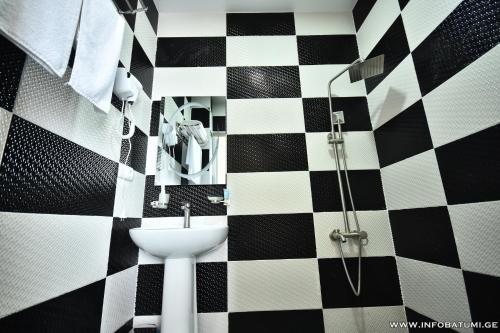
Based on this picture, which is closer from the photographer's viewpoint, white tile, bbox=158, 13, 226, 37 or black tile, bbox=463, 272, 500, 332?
black tile, bbox=463, 272, 500, 332

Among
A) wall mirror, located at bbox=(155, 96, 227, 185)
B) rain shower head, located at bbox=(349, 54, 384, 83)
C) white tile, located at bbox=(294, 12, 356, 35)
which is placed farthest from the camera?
white tile, located at bbox=(294, 12, 356, 35)

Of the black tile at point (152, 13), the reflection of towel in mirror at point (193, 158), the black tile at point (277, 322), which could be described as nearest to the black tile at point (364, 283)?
the black tile at point (277, 322)

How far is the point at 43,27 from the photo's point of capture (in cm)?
57

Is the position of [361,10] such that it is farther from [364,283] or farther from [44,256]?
[44,256]

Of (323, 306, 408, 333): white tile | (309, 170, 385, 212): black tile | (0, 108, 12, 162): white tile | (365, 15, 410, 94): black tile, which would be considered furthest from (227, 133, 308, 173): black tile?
(0, 108, 12, 162): white tile

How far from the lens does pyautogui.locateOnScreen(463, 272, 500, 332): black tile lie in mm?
765

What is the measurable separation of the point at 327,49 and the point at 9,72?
1.73 m

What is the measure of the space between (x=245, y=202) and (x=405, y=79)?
117 centimetres

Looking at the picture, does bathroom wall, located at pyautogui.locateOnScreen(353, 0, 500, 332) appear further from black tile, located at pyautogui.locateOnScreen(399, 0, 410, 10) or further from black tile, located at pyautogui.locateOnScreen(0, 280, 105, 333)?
black tile, located at pyautogui.locateOnScreen(0, 280, 105, 333)

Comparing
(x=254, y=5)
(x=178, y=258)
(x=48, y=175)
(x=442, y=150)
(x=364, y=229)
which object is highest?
(x=254, y=5)

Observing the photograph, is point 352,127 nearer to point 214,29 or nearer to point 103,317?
point 214,29

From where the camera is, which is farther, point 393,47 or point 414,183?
point 393,47

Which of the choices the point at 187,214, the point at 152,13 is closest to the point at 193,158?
the point at 187,214

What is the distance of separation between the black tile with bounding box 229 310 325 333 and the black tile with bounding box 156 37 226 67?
1.68 metres
